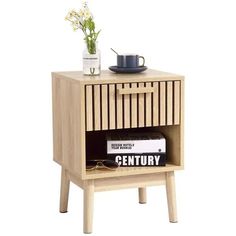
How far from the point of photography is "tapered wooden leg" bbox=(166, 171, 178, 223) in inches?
181

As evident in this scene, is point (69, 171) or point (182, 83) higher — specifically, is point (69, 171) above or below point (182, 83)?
below

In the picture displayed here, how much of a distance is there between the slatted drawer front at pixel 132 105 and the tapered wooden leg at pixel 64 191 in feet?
1.74

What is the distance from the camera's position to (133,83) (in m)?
4.42

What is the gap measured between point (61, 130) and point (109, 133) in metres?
0.27

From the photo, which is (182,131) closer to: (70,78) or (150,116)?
(150,116)

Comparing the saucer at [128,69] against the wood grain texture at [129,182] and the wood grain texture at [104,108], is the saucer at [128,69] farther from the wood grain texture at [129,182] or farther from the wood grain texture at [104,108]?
the wood grain texture at [129,182]

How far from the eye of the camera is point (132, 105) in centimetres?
445

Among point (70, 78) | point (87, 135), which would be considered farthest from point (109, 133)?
point (70, 78)

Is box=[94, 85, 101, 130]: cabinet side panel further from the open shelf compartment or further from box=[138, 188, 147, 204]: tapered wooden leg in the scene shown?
box=[138, 188, 147, 204]: tapered wooden leg

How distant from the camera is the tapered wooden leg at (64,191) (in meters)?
4.79

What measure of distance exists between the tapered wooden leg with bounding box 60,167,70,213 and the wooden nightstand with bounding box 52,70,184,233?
48mm

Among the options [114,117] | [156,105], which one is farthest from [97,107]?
[156,105]

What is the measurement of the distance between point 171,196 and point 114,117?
0.58m

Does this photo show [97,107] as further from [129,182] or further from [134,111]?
[129,182]
